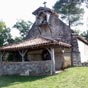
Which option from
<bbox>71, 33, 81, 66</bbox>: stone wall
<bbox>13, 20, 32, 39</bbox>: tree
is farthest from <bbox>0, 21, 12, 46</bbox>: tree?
<bbox>71, 33, 81, 66</bbox>: stone wall

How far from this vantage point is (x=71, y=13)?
40.7 metres

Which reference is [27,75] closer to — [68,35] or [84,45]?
[68,35]

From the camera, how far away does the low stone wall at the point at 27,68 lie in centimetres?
1828

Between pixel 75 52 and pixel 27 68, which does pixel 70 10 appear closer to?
pixel 75 52

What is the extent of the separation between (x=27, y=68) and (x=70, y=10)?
23.8 meters

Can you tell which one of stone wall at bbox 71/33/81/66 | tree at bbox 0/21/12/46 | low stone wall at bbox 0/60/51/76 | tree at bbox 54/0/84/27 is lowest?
low stone wall at bbox 0/60/51/76

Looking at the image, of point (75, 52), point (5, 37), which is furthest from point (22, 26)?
point (75, 52)

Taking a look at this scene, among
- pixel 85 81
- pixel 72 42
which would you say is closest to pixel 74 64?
pixel 72 42

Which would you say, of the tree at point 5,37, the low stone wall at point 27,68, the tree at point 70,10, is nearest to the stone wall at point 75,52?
the low stone wall at point 27,68

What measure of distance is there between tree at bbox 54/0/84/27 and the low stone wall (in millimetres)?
22651

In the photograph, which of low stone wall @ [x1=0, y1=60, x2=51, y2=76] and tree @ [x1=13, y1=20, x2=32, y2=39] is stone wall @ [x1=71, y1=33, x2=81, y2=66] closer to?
low stone wall @ [x1=0, y1=60, x2=51, y2=76]

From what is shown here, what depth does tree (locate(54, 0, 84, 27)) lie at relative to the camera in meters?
39.4

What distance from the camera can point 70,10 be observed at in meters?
40.2

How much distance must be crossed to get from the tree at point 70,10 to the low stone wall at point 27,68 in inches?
892
